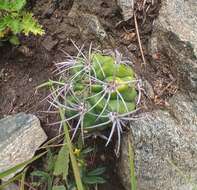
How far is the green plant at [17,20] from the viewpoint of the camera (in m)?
2.72

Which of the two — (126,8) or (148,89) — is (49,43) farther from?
(148,89)

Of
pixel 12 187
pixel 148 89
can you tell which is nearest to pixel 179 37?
pixel 148 89

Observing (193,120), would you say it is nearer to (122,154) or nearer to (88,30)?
(122,154)

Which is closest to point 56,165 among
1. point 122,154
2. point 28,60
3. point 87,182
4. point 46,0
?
point 87,182

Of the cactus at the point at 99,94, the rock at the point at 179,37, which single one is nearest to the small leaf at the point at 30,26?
the cactus at the point at 99,94

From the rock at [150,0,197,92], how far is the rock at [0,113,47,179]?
76 centimetres

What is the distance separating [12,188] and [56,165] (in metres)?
0.33

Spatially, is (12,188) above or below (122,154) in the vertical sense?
below

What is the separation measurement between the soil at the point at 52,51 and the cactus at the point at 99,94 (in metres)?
0.37

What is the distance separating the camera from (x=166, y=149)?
100 inches

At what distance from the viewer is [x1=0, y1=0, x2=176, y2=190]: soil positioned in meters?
2.79

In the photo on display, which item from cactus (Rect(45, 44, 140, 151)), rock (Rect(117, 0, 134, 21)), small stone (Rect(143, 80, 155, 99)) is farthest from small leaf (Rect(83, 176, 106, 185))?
rock (Rect(117, 0, 134, 21))

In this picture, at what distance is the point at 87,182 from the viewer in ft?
8.40

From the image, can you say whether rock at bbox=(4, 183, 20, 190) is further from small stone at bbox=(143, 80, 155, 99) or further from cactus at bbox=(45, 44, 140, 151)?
small stone at bbox=(143, 80, 155, 99)
